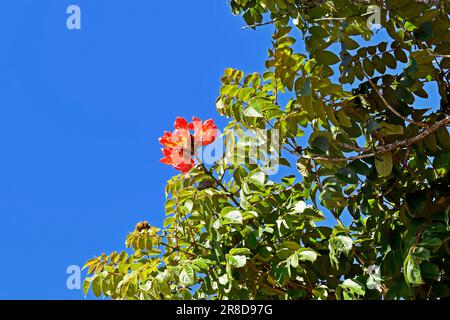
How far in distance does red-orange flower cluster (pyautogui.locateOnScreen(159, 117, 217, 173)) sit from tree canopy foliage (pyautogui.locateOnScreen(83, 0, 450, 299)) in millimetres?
74

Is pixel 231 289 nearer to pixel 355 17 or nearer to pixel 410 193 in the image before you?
pixel 410 193

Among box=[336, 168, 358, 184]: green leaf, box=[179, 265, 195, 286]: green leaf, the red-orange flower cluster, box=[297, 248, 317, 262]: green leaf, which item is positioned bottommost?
box=[179, 265, 195, 286]: green leaf

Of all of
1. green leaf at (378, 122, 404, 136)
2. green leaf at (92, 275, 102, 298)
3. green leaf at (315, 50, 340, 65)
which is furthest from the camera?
green leaf at (92, 275, 102, 298)

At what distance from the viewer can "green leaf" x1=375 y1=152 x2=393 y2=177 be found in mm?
2576

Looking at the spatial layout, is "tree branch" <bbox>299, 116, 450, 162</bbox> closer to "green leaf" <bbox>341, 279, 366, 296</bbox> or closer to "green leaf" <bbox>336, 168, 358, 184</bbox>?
"green leaf" <bbox>336, 168, 358, 184</bbox>

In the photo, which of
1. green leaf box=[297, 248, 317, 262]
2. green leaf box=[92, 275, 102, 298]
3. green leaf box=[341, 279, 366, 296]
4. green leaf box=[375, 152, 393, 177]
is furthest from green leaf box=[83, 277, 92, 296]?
green leaf box=[375, 152, 393, 177]

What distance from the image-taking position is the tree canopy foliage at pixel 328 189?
261 cm

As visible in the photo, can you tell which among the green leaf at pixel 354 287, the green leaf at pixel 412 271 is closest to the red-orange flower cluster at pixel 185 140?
the green leaf at pixel 354 287

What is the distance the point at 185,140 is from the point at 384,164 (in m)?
0.83

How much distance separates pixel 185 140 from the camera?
9.49 feet

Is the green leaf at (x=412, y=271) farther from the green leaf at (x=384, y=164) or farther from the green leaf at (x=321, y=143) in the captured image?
the green leaf at (x=321, y=143)

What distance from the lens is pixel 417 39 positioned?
2.76m
